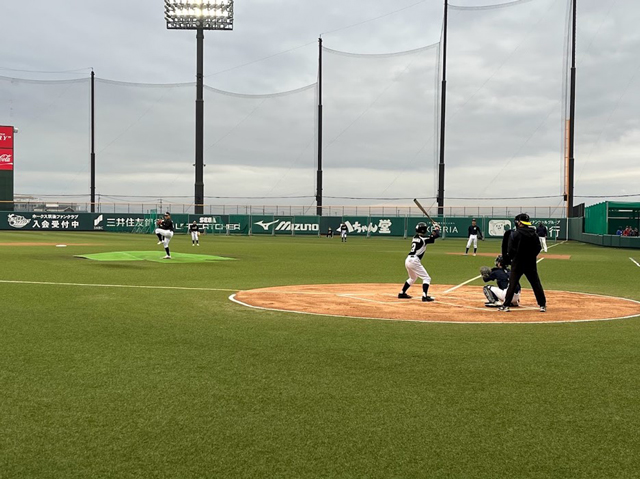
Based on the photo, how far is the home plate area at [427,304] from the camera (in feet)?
35.5

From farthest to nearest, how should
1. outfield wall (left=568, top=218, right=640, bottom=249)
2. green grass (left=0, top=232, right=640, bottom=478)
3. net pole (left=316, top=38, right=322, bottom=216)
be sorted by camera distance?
net pole (left=316, top=38, right=322, bottom=216)
outfield wall (left=568, top=218, right=640, bottom=249)
green grass (left=0, top=232, right=640, bottom=478)

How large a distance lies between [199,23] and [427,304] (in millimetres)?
58286

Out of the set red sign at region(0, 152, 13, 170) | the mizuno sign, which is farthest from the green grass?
red sign at region(0, 152, 13, 170)

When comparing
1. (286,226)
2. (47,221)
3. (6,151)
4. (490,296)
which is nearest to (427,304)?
(490,296)

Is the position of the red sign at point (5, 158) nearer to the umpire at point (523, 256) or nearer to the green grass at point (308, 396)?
the green grass at point (308, 396)

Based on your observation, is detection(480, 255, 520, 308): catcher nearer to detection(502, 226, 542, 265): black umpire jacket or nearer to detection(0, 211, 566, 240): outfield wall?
detection(502, 226, 542, 265): black umpire jacket

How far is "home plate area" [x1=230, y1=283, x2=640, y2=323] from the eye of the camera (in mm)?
10812

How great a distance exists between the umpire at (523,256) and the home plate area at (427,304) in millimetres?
352

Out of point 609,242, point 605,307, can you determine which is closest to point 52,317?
point 605,307

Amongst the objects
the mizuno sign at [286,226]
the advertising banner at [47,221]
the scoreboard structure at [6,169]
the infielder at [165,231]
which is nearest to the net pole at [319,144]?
the mizuno sign at [286,226]

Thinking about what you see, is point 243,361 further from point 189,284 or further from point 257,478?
point 189,284

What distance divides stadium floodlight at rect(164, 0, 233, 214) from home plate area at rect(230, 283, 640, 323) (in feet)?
172

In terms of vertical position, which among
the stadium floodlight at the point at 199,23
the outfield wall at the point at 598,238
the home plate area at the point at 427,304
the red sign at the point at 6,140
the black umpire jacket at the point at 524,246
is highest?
the stadium floodlight at the point at 199,23

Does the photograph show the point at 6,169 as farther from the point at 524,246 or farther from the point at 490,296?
the point at 524,246
